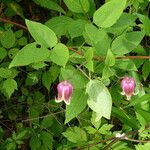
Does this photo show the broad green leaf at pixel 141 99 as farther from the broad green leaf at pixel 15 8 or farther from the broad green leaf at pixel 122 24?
the broad green leaf at pixel 15 8

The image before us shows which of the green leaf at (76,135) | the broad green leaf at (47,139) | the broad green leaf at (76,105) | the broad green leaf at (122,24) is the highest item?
the broad green leaf at (122,24)

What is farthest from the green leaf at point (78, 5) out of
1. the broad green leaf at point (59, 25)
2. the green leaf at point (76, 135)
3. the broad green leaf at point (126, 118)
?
the green leaf at point (76, 135)

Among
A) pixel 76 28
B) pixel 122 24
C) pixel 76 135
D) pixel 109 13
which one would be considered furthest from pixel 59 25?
pixel 76 135

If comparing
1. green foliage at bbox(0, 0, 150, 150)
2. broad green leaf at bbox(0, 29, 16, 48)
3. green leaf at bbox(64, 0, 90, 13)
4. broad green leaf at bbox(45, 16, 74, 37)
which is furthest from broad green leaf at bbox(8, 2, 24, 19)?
green leaf at bbox(64, 0, 90, 13)

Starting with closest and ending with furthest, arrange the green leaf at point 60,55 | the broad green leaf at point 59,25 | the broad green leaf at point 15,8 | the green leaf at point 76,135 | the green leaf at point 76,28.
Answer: the green leaf at point 60,55 → the green leaf at point 76,28 → the broad green leaf at point 59,25 → the green leaf at point 76,135 → the broad green leaf at point 15,8

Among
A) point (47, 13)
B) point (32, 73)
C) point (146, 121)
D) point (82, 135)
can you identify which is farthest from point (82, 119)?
point (47, 13)

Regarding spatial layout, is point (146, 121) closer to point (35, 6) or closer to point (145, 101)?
point (145, 101)

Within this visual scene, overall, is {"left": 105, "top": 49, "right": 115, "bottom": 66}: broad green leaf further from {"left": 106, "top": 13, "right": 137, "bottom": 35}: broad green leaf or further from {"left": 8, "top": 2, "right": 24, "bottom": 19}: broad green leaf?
{"left": 8, "top": 2, "right": 24, "bottom": 19}: broad green leaf
